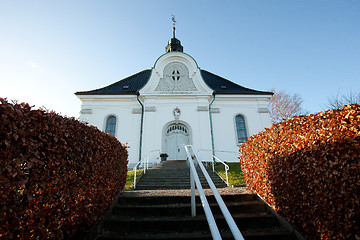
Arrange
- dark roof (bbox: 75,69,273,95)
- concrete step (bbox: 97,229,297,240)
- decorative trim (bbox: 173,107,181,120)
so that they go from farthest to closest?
1. dark roof (bbox: 75,69,273,95)
2. decorative trim (bbox: 173,107,181,120)
3. concrete step (bbox: 97,229,297,240)

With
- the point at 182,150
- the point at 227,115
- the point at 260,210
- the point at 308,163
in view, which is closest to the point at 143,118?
the point at 182,150

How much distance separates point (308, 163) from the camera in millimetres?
2908

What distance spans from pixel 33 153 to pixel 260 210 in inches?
161

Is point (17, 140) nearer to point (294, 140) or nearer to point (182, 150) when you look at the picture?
point (294, 140)

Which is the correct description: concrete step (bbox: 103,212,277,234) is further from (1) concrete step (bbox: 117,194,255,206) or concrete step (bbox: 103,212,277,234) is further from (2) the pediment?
(2) the pediment

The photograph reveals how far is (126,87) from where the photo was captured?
656 inches

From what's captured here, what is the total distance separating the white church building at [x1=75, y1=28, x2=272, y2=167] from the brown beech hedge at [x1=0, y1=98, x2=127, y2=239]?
30.9ft

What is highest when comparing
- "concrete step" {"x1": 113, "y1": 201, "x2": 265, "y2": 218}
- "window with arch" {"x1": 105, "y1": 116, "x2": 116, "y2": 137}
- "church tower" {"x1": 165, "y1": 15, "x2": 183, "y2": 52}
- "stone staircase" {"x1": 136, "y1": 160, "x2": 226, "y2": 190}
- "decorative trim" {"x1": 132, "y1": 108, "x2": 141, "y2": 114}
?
"church tower" {"x1": 165, "y1": 15, "x2": 183, "y2": 52}

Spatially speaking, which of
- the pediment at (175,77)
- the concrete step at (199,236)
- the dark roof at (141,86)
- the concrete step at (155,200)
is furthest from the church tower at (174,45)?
the concrete step at (199,236)

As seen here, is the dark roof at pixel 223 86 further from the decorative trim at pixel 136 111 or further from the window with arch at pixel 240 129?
the decorative trim at pixel 136 111

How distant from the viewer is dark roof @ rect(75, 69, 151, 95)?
49.3 ft

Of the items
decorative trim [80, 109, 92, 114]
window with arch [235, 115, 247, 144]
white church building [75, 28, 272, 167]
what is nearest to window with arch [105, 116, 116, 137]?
white church building [75, 28, 272, 167]

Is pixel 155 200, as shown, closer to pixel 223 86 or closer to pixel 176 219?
pixel 176 219

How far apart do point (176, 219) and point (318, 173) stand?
7.89 feet
